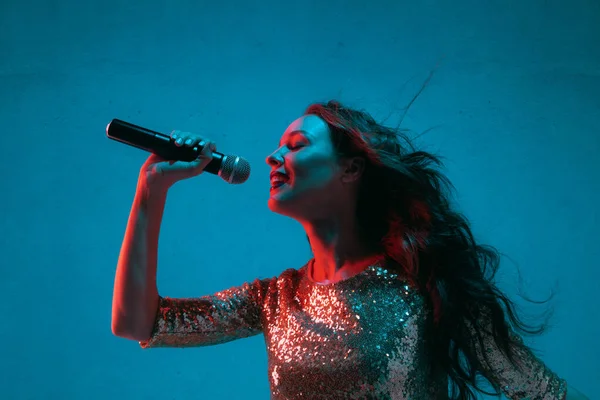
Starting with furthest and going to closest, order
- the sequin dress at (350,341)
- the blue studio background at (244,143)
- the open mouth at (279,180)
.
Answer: the blue studio background at (244,143), the open mouth at (279,180), the sequin dress at (350,341)

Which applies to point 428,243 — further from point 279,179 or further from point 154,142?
point 154,142

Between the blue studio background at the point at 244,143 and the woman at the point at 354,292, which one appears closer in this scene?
the woman at the point at 354,292

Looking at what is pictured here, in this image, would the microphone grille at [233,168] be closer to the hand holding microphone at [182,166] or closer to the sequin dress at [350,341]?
the hand holding microphone at [182,166]

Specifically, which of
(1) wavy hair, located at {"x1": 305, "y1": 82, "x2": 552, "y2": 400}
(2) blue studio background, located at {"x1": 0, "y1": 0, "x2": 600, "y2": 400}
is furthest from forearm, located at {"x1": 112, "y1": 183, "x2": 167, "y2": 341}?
(2) blue studio background, located at {"x1": 0, "y1": 0, "x2": 600, "y2": 400}

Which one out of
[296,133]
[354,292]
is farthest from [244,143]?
[354,292]

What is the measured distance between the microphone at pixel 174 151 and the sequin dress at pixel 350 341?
0.24m

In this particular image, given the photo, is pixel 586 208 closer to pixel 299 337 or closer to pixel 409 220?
pixel 409 220

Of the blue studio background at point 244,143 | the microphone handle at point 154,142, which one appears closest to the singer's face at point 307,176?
the microphone handle at point 154,142

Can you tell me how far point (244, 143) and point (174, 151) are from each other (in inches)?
31.2

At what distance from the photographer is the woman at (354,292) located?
0.95m

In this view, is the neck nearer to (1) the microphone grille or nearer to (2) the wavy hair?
(2) the wavy hair

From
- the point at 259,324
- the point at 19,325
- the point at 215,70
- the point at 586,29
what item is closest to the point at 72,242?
the point at 19,325

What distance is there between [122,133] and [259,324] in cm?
42

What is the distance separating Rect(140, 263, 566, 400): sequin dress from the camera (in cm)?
92
